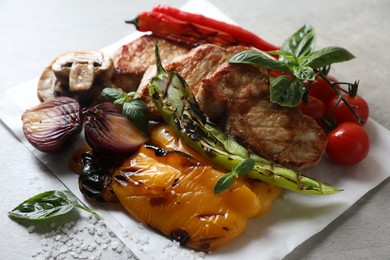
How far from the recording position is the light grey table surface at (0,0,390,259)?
3.78 meters

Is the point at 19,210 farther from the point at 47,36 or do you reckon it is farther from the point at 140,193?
the point at 47,36

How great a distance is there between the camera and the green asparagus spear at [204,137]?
142 inches

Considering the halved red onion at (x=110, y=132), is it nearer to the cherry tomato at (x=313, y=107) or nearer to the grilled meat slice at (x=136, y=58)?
the grilled meat slice at (x=136, y=58)

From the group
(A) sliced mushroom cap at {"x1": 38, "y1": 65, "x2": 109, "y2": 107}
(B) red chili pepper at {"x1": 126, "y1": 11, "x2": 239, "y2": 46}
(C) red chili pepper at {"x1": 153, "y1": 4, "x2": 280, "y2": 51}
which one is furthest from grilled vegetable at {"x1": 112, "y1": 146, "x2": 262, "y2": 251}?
(C) red chili pepper at {"x1": 153, "y1": 4, "x2": 280, "y2": 51}

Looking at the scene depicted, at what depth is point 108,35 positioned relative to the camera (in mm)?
5277

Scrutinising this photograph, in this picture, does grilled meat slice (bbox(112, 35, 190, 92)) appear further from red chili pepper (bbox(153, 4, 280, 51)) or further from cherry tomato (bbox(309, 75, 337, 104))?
cherry tomato (bbox(309, 75, 337, 104))

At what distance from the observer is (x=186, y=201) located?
3430 mm

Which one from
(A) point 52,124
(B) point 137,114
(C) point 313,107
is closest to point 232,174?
(B) point 137,114

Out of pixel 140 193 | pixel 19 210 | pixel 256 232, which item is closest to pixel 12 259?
pixel 19 210

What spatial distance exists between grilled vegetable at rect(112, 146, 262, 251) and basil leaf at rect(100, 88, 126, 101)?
58cm

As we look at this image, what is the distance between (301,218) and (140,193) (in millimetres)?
945

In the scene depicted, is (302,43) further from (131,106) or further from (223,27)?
(131,106)

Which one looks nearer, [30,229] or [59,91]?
[30,229]

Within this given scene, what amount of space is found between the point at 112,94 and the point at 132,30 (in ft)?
4.87
